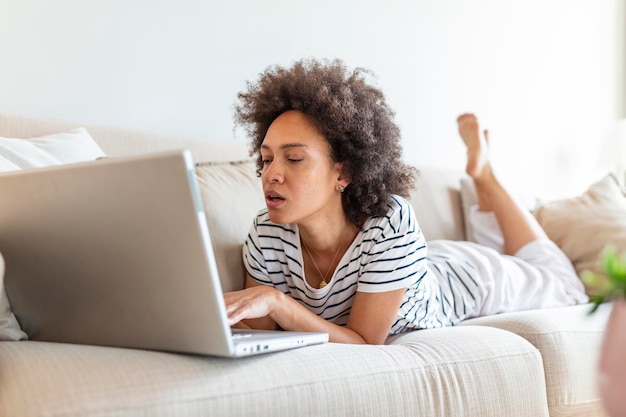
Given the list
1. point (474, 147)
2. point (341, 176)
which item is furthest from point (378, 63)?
point (341, 176)

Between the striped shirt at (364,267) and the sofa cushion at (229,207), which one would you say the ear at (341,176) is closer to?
the striped shirt at (364,267)

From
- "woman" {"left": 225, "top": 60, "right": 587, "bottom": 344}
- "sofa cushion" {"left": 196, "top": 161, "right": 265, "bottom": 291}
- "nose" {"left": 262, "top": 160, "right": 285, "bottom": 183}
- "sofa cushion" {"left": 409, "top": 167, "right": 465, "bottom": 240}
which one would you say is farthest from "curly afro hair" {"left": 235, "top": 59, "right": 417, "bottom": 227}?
"sofa cushion" {"left": 409, "top": 167, "right": 465, "bottom": 240}

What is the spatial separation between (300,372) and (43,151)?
0.88 m

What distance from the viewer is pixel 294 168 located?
1692 millimetres

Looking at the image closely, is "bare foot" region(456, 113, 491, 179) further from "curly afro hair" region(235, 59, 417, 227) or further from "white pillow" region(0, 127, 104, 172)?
"white pillow" region(0, 127, 104, 172)

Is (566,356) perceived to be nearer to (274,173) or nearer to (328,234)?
(328,234)

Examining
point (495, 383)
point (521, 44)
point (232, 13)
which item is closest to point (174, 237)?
point (495, 383)

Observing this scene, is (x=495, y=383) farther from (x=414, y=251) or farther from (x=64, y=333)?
(x=64, y=333)

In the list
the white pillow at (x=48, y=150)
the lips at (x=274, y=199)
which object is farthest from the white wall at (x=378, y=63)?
the lips at (x=274, y=199)

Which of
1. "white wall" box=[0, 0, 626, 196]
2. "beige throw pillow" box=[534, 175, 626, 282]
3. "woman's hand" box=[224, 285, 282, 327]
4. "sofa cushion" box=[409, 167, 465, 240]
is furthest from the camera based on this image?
"sofa cushion" box=[409, 167, 465, 240]

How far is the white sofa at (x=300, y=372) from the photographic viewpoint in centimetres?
107

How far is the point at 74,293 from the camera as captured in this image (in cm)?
125

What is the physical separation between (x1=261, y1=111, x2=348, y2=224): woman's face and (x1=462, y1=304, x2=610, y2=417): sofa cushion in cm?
53

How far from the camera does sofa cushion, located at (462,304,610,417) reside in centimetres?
166
